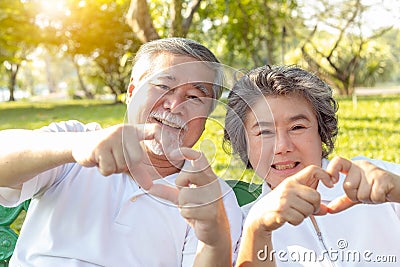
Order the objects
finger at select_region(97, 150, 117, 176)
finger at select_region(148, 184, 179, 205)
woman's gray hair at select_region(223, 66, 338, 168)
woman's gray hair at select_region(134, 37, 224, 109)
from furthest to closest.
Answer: woman's gray hair at select_region(134, 37, 224, 109), woman's gray hair at select_region(223, 66, 338, 168), finger at select_region(148, 184, 179, 205), finger at select_region(97, 150, 117, 176)

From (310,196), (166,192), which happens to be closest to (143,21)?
(166,192)

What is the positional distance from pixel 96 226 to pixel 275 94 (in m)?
0.73

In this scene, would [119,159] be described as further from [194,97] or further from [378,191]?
[378,191]

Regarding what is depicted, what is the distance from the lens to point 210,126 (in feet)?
5.51

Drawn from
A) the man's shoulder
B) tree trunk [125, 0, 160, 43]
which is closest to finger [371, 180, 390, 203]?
the man's shoulder

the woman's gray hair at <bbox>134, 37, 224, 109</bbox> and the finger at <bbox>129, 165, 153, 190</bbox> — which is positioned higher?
the woman's gray hair at <bbox>134, 37, 224, 109</bbox>

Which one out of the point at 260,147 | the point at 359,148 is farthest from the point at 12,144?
the point at 359,148

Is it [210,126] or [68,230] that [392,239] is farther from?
[68,230]

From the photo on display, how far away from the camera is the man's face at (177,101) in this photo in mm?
1520

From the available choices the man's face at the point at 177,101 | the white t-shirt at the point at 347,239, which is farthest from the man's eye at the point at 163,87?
the white t-shirt at the point at 347,239

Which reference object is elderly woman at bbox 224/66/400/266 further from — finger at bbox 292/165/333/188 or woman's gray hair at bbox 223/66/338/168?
finger at bbox 292/165/333/188

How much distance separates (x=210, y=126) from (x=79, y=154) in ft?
1.45

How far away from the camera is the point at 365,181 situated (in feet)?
4.43

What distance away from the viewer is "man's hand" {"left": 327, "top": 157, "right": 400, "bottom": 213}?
52.9 inches
